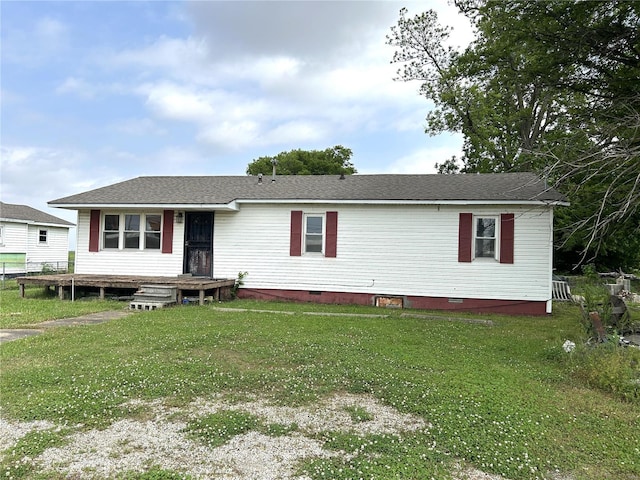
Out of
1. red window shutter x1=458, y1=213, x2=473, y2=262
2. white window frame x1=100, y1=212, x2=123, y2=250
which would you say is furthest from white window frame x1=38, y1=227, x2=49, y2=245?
red window shutter x1=458, y1=213, x2=473, y2=262

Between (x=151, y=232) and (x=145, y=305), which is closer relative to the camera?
(x=145, y=305)

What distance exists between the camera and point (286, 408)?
381 centimetres

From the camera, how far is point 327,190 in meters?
12.3

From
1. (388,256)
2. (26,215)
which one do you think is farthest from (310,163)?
(388,256)

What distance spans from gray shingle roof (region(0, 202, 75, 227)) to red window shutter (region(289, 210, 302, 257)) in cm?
1645

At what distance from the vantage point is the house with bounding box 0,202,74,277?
19.7m

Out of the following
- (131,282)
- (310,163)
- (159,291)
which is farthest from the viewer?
(310,163)

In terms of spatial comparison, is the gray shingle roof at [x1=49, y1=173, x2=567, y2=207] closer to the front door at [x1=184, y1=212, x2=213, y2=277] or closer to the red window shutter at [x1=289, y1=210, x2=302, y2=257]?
the red window shutter at [x1=289, y1=210, x2=302, y2=257]

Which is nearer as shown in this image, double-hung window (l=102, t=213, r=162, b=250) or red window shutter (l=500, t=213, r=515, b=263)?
red window shutter (l=500, t=213, r=515, b=263)

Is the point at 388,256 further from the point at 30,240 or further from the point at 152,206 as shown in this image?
the point at 30,240

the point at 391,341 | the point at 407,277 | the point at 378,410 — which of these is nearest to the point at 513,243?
the point at 407,277

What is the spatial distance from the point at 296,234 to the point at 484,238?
534 centimetres

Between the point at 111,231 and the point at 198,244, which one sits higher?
the point at 111,231

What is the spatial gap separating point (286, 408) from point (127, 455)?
1421mm
